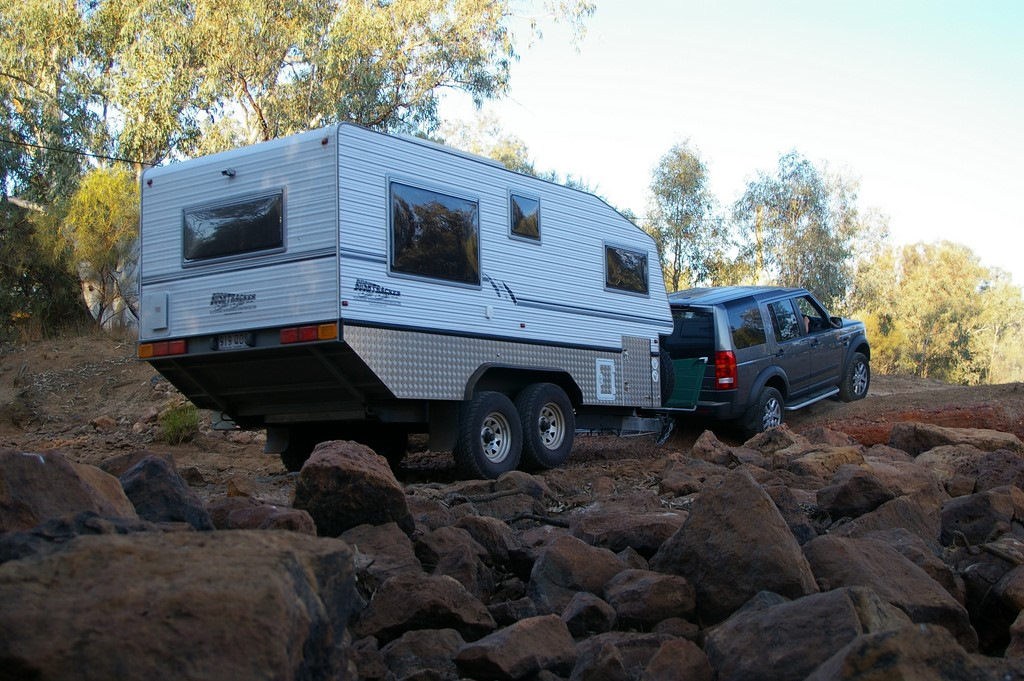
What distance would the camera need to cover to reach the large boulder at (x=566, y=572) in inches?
186

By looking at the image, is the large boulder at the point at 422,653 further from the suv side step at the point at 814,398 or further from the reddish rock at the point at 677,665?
the suv side step at the point at 814,398

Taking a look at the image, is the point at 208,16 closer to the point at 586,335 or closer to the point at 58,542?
the point at 586,335

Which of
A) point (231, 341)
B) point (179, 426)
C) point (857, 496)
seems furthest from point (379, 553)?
point (179, 426)

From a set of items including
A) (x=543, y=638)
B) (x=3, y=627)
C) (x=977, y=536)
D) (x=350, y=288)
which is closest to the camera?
(x=3, y=627)

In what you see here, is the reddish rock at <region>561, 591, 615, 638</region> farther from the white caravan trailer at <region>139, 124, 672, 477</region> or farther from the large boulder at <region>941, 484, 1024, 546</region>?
the white caravan trailer at <region>139, 124, 672, 477</region>

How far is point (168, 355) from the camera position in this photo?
9734 mm

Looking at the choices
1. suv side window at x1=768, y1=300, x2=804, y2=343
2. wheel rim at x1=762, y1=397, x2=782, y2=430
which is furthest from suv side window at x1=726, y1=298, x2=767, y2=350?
wheel rim at x1=762, y1=397, x2=782, y2=430

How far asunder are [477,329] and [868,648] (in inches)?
296

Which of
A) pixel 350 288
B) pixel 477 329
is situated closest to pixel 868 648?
pixel 350 288

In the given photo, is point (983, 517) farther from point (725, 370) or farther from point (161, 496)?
point (725, 370)

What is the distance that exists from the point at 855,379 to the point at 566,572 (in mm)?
12213

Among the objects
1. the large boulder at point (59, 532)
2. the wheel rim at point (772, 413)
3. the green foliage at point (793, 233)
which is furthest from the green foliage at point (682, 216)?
the large boulder at point (59, 532)

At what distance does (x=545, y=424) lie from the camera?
11.2 m

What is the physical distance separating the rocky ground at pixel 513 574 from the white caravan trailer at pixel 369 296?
4.07 feet
